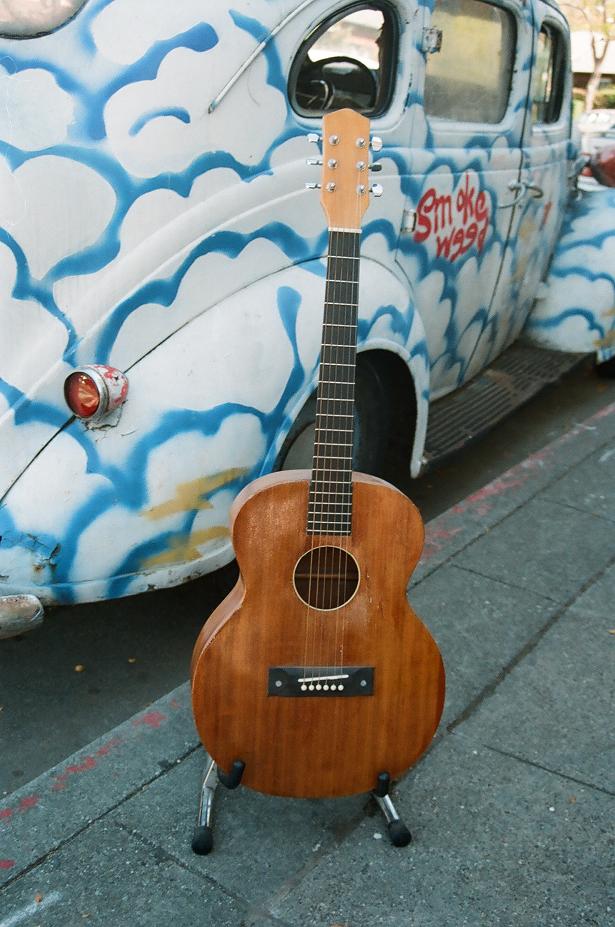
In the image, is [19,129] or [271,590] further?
[19,129]

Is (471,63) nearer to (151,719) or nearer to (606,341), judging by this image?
(606,341)

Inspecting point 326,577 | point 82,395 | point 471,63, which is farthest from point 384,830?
point 471,63

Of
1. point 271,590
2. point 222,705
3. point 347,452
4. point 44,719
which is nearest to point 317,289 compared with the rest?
point 347,452

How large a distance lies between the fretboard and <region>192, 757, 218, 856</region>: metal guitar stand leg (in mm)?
776

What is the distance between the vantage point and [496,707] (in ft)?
10.6

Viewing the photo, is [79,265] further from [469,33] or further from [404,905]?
[469,33]

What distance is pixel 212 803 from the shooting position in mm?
2697

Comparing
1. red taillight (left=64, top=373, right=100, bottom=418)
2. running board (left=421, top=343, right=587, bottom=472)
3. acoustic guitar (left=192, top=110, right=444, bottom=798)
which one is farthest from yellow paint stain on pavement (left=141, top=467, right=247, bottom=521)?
running board (left=421, top=343, right=587, bottom=472)

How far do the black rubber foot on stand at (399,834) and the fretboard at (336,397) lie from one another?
793 millimetres

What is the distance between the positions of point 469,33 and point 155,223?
2.09 m

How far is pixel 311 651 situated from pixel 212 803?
0.53m

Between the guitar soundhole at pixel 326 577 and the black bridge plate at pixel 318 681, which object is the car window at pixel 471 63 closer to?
the guitar soundhole at pixel 326 577

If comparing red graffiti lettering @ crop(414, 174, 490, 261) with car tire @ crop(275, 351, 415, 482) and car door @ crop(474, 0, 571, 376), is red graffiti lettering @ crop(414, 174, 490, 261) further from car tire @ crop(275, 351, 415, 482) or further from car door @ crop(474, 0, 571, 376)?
car tire @ crop(275, 351, 415, 482)

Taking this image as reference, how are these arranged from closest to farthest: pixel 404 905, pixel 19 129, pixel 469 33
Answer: pixel 404 905, pixel 19 129, pixel 469 33
